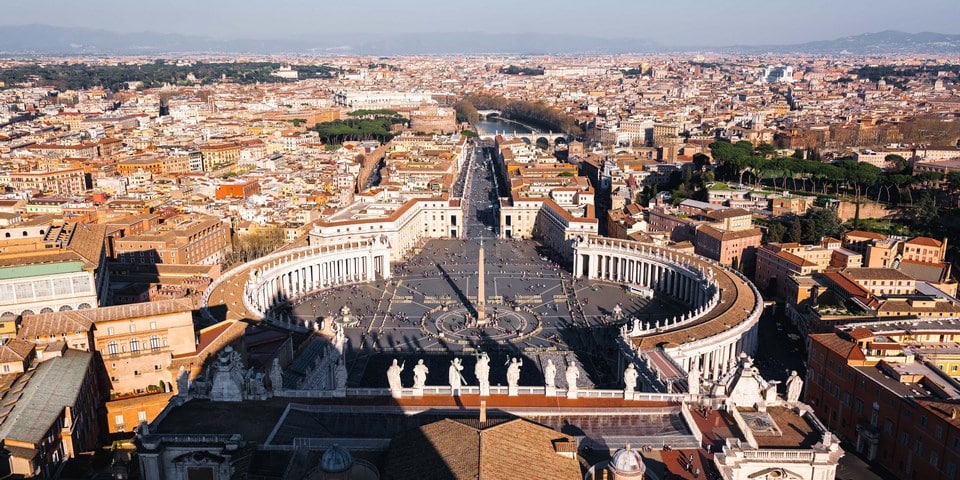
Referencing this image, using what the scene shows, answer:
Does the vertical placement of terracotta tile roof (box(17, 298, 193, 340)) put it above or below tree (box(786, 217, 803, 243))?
above

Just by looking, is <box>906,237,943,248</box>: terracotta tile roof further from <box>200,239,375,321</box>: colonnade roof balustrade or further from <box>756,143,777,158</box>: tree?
<box>200,239,375,321</box>: colonnade roof balustrade

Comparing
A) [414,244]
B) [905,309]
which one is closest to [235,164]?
[414,244]

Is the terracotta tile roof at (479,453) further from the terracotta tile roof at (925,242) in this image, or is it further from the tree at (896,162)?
the tree at (896,162)

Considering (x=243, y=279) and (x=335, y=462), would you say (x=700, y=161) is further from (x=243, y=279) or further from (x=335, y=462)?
(x=335, y=462)

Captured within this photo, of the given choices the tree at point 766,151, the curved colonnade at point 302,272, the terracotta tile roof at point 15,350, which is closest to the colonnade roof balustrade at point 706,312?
the curved colonnade at point 302,272

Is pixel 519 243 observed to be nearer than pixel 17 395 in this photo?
Result: No

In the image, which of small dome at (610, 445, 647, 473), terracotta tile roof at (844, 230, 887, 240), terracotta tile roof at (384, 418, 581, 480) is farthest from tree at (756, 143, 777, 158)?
small dome at (610, 445, 647, 473)

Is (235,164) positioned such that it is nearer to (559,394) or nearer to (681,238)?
(681,238)
